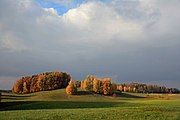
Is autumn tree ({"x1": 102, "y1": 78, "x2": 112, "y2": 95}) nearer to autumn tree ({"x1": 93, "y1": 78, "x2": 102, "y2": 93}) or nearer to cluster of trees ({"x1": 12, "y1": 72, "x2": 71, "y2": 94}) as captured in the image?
autumn tree ({"x1": 93, "y1": 78, "x2": 102, "y2": 93})

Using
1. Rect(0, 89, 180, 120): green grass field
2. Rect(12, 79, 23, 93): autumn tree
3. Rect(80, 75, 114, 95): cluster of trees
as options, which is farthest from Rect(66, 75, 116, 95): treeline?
Rect(12, 79, 23, 93): autumn tree

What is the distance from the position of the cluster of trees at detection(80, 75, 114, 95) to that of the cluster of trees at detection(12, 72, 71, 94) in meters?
10.8

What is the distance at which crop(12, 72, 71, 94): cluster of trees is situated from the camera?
170m

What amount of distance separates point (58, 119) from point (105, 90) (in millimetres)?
110538

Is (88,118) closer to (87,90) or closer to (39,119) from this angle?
(39,119)

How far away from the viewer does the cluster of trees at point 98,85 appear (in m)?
154

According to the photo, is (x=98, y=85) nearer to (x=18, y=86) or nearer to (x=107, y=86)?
(x=107, y=86)

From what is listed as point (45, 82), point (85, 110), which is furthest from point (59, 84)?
point (85, 110)

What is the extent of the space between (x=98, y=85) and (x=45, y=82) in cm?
2783

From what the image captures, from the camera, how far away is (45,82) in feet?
563

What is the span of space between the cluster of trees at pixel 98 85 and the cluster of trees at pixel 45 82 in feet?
35.3

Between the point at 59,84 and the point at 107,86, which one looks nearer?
the point at 107,86

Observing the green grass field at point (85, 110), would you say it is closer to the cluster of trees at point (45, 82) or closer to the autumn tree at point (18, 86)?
the cluster of trees at point (45, 82)

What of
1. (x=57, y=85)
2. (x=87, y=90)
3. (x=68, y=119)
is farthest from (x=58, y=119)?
(x=57, y=85)
